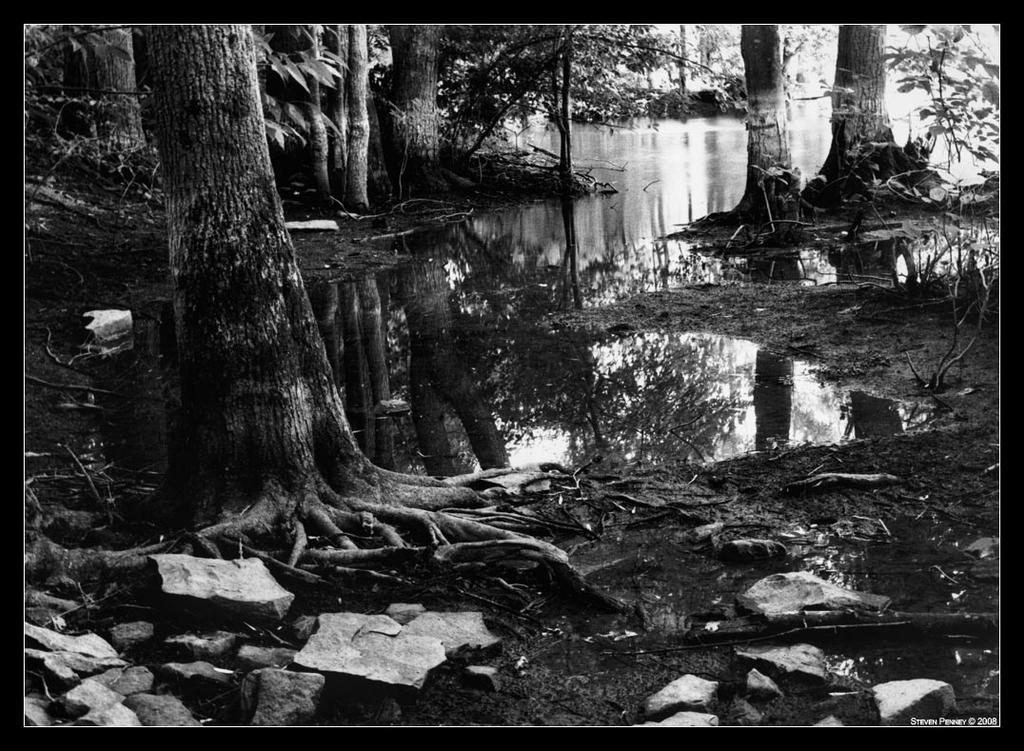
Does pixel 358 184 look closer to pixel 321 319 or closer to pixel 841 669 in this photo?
pixel 321 319

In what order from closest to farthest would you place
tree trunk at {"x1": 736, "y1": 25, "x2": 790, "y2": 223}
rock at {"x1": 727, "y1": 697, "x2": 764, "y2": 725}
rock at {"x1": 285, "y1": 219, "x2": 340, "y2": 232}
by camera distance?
1. rock at {"x1": 727, "y1": 697, "x2": 764, "y2": 725}
2. tree trunk at {"x1": 736, "y1": 25, "x2": 790, "y2": 223}
3. rock at {"x1": 285, "y1": 219, "x2": 340, "y2": 232}

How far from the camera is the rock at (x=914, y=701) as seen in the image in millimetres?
3281

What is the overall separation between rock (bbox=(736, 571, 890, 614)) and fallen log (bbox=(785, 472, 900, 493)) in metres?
1.15

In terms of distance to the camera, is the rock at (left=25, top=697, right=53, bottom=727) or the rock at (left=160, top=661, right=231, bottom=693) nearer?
the rock at (left=25, top=697, right=53, bottom=727)

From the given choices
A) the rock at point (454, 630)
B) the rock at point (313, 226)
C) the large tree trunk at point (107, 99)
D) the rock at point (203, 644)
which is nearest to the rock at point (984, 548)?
the rock at point (454, 630)

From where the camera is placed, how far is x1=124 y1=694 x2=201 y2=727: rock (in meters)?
3.28

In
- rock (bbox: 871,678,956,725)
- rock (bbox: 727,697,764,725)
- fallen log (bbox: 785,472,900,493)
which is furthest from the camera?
fallen log (bbox: 785,472,900,493)

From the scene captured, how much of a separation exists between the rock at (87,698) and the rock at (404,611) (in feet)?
3.54

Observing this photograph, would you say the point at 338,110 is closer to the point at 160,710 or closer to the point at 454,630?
the point at 454,630

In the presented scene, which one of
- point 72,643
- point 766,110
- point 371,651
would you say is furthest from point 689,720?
point 766,110

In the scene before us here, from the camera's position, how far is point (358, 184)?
16.4 metres

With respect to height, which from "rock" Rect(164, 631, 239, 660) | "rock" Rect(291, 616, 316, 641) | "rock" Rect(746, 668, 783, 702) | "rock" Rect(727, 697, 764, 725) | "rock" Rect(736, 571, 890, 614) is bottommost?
"rock" Rect(727, 697, 764, 725)

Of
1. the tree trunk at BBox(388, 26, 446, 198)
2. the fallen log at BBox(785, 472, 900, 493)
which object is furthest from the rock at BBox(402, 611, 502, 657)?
the tree trunk at BBox(388, 26, 446, 198)

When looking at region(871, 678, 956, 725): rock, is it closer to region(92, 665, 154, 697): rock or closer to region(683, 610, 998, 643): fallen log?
region(683, 610, 998, 643): fallen log
